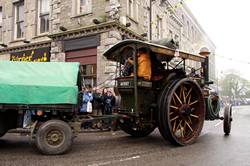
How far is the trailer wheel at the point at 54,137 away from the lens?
568 cm

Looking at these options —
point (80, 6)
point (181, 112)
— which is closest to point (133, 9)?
point (80, 6)

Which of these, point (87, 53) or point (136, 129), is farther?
point (87, 53)

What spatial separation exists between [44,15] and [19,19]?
231 cm

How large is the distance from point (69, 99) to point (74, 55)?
877 cm

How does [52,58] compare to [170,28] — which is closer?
[52,58]

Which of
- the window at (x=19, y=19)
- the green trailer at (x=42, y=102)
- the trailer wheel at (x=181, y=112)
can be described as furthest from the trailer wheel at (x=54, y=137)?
the window at (x=19, y=19)

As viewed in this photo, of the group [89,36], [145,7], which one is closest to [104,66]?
[89,36]

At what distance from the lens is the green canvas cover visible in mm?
5664

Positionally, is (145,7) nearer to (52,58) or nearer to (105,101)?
(52,58)

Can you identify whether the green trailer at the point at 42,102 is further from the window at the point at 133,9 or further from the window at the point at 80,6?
the window at the point at 133,9

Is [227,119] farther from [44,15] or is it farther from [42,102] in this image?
[44,15]

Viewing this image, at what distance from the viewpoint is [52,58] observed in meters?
15.1

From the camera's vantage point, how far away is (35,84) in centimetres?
580

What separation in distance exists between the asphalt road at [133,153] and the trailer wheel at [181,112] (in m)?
0.31
